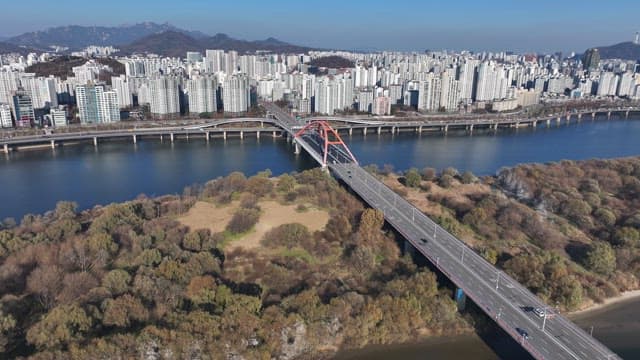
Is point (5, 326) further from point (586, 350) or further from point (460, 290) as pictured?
point (586, 350)

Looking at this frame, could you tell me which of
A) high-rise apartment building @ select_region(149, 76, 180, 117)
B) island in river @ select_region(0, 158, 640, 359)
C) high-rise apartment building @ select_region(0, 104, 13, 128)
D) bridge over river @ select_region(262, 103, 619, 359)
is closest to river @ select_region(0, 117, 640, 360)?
island in river @ select_region(0, 158, 640, 359)

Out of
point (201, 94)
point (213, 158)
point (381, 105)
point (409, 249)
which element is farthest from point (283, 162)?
point (381, 105)

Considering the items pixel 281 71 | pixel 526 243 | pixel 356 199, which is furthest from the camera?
pixel 281 71

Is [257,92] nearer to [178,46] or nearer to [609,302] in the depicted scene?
[609,302]

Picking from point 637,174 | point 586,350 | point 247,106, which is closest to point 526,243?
point 586,350

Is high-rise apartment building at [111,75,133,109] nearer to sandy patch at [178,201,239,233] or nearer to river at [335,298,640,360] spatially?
sandy patch at [178,201,239,233]

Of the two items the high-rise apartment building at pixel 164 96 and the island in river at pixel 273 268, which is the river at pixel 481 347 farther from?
the high-rise apartment building at pixel 164 96

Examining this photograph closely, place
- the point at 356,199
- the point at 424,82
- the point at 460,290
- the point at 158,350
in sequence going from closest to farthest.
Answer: the point at 158,350 < the point at 460,290 < the point at 356,199 < the point at 424,82
